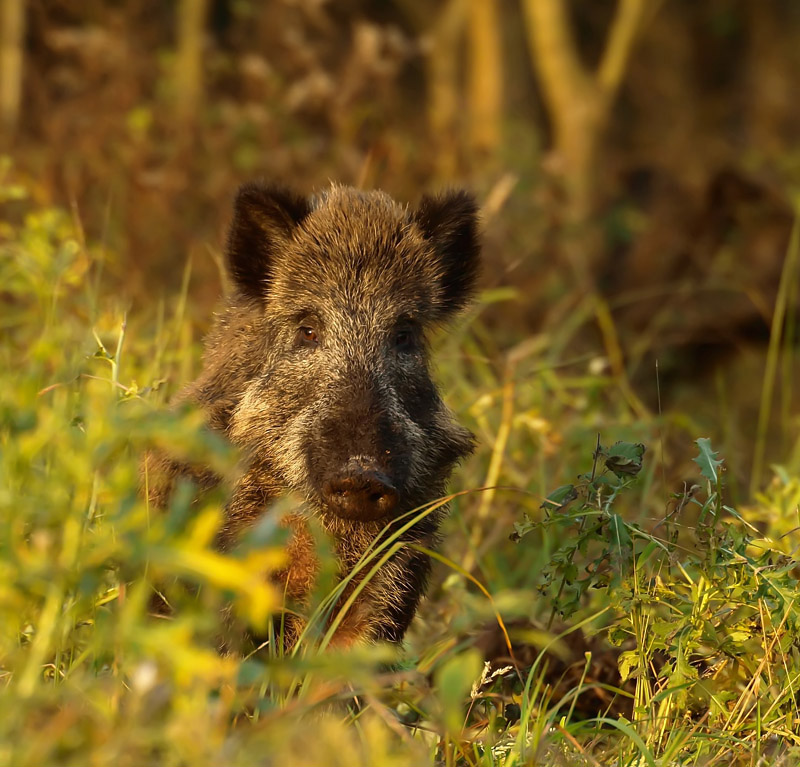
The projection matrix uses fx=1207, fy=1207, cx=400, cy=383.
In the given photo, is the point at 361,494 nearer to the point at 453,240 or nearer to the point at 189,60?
the point at 453,240

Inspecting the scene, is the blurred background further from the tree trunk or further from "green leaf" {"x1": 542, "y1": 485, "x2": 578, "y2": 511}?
"green leaf" {"x1": 542, "y1": 485, "x2": 578, "y2": 511}

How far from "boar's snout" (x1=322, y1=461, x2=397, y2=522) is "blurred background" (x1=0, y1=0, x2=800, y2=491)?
2.18m

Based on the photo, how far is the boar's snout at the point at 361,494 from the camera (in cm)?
304

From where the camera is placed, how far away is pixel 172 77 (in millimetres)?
9273

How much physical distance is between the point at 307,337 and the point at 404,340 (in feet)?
1.06

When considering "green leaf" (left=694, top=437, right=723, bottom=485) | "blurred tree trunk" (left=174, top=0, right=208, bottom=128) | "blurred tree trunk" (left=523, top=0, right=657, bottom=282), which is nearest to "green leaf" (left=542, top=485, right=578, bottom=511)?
"green leaf" (left=694, top=437, right=723, bottom=485)

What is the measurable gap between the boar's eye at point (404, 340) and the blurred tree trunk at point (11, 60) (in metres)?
5.50

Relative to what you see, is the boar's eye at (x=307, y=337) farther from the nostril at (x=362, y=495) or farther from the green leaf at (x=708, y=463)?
the green leaf at (x=708, y=463)

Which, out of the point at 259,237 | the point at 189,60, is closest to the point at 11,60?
the point at 189,60

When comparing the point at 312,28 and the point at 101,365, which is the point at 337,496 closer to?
the point at 101,365

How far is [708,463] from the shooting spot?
120 inches

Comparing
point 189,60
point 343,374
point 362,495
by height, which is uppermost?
point 189,60

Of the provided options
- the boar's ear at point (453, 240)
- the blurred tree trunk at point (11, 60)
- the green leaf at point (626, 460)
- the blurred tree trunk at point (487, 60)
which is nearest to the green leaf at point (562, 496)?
the green leaf at point (626, 460)

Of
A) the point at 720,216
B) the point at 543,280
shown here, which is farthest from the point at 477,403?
the point at 720,216
